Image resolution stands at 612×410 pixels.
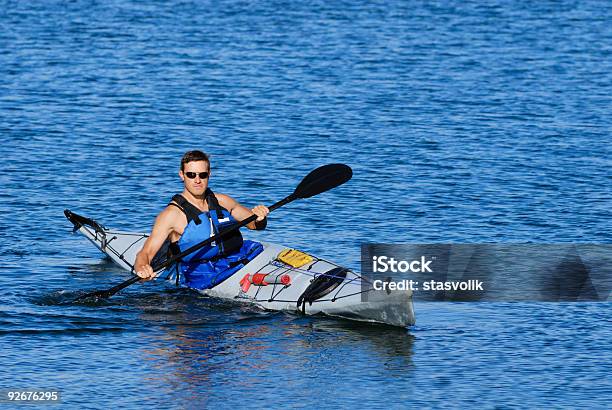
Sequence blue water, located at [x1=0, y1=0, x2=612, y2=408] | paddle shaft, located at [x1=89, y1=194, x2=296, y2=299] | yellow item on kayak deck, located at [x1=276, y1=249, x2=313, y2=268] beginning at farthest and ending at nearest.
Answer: yellow item on kayak deck, located at [x1=276, y1=249, x2=313, y2=268], paddle shaft, located at [x1=89, y1=194, x2=296, y2=299], blue water, located at [x1=0, y1=0, x2=612, y2=408]

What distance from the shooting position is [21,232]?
1568 cm

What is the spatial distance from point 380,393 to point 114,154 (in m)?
10.1

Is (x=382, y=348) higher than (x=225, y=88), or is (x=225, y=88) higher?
(x=225, y=88)

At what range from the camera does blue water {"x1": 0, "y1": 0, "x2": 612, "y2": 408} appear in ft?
36.8

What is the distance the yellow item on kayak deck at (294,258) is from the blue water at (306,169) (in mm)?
657

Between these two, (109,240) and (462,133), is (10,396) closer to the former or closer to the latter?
(109,240)

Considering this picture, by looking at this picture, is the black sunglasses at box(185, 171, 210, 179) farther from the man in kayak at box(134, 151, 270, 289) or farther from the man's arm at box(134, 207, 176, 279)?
the man's arm at box(134, 207, 176, 279)

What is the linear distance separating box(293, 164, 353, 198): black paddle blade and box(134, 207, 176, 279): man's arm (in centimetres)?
160

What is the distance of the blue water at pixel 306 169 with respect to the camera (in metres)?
11.2

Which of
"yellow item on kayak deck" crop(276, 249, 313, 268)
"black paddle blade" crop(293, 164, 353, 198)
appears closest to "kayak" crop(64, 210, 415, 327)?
"yellow item on kayak deck" crop(276, 249, 313, 268)

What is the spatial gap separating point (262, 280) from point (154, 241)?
1091 millimetres

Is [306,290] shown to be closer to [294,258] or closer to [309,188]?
[294,258]

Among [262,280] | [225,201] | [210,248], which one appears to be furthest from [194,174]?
[262,280]

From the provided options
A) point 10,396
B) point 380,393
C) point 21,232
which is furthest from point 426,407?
point 21,232
